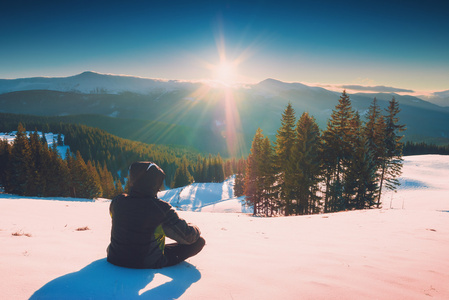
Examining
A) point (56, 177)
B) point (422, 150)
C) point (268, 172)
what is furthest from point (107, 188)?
point (422, 150)

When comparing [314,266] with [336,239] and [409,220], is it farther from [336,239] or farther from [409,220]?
[409,220]

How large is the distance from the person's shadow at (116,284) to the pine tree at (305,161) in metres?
21.1

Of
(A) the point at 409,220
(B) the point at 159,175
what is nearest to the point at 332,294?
(B) the point at 159,175

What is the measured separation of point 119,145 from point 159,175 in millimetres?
152023

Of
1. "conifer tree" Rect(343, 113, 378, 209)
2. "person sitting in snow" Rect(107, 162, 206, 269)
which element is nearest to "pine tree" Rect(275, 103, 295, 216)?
"conifer tree" Rect(343, 113, 378, 209)

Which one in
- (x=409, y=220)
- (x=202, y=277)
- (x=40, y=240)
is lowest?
(x=409, y=220)

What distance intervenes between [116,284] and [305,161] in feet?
74.0

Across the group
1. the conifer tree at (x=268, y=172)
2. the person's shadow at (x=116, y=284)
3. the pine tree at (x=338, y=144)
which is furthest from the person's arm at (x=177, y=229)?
the pine tree at (x=338, y=144)

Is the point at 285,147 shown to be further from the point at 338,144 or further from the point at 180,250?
the point at 180,250

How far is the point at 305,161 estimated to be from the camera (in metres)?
23.0

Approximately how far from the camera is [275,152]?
25906 mm

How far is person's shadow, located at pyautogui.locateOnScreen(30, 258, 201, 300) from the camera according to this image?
2600 mm

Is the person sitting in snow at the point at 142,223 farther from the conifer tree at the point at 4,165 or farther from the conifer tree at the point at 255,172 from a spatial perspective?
the conifer tree at the point at 4,165

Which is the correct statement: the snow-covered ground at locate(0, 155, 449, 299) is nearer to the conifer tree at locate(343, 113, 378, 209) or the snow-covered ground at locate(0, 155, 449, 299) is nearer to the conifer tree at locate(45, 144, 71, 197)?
the conifer tree at locate(343, 113, 378, 209)
